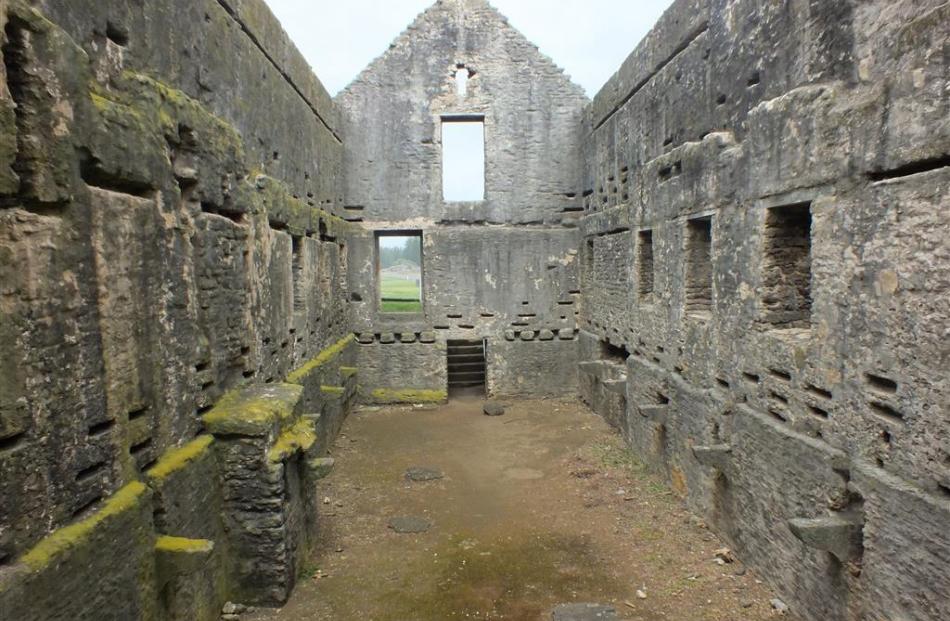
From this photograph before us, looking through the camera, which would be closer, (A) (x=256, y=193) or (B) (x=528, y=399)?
(A) (x=256, y=193)

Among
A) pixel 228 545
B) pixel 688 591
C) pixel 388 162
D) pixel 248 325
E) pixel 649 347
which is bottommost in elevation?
pixel 688 591

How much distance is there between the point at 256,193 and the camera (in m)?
6.16

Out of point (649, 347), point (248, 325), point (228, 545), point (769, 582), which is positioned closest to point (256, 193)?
point (248, 325)

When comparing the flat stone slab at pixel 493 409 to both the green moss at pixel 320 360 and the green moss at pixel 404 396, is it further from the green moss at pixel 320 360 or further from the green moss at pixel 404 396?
the green moss at pixel 320 360

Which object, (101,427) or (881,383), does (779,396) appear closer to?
(881,383)

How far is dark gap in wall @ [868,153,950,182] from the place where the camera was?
335cm

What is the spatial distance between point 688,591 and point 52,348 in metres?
5.01

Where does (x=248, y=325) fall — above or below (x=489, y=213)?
below

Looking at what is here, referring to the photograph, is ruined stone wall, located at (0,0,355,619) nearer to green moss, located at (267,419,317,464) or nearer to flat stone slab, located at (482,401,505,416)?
green moss, located at (267,419,317,464)

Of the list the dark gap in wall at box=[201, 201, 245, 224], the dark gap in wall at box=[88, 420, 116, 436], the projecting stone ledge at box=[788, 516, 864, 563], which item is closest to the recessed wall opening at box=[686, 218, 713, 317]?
the projecting stone ledge at box=[788, 516, 864, 563]

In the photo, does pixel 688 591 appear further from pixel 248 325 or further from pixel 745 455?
pixel 248 325

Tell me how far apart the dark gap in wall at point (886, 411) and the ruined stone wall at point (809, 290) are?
0.6 inches

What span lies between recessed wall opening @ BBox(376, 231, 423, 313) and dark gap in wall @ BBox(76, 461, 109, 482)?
28.0 ft

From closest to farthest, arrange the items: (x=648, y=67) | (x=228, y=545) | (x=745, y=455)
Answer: (x=228, y=545) < (x=745, y=455) < (x=648, y=67)
